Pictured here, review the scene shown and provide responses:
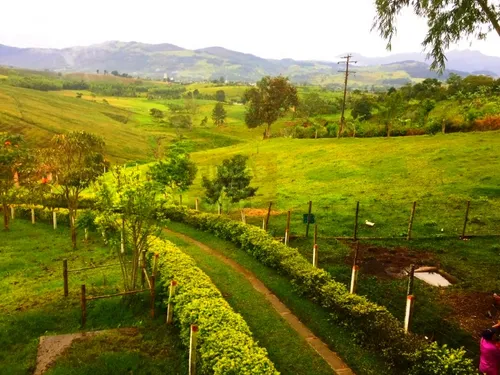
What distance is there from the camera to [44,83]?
16600 centimetres

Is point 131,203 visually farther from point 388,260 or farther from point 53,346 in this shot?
point 388,260

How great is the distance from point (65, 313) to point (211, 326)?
7205mm

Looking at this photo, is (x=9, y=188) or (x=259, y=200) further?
(x=259, y=200)

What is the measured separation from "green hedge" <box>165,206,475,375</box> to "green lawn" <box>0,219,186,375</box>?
18.3 feet

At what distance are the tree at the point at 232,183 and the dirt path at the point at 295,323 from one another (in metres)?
5.94

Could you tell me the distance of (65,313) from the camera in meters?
16.4

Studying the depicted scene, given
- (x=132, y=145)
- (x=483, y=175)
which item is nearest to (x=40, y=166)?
(x=483, y=175)

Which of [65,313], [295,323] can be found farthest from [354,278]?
[65,313]

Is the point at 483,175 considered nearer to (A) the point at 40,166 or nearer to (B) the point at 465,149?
(B) the point at 465,149

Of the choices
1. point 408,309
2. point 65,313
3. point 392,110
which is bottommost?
point 65,313

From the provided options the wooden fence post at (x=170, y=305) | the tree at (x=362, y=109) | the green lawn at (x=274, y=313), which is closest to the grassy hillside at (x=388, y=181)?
the green lawn at (x=274, y=313)

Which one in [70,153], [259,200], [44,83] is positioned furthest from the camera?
[44,83]

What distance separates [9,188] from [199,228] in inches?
554

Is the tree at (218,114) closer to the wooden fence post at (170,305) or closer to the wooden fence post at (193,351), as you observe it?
the wooden fence post at (170,305)
